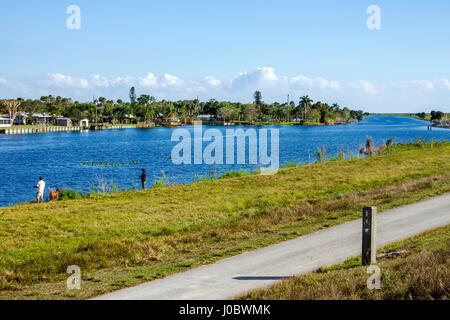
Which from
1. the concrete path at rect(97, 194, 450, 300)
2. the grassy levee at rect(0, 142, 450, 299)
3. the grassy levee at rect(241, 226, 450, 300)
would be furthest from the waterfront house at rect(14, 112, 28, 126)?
the grassy levee at rect(241, 226, 450, 300)

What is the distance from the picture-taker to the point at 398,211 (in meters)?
18.5

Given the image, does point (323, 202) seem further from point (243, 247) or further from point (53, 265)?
point (53, 265)

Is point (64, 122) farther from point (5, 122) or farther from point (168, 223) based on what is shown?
point (168, 223)

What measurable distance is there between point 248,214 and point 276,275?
890 cm

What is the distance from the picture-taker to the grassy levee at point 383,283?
324 inches

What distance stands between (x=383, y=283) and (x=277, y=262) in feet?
12.8

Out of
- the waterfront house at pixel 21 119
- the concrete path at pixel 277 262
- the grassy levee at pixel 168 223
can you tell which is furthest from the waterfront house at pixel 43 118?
the concrete path at pixel 277 262

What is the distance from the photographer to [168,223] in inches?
735

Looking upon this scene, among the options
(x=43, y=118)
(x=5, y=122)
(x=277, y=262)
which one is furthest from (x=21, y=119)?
(x=277, y=262)

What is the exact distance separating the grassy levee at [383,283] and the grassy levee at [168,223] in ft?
12.1

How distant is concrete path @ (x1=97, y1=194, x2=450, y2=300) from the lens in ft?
34.2

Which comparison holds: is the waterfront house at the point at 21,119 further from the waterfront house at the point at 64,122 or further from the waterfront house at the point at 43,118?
the waterfront house at the point at 64,122

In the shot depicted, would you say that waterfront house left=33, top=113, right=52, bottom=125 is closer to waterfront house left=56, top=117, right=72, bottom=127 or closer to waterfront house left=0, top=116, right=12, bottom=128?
waterfront house left=56, top=117, right=72, bottom=127
